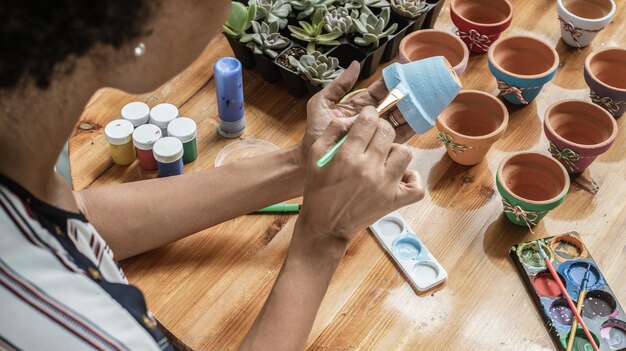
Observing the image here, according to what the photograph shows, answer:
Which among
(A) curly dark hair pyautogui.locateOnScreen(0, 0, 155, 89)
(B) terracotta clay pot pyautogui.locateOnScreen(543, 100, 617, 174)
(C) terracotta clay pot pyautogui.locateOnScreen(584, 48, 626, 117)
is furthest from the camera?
(C) terracotta clay pot pyautogui.locateOnScreen(584, 48, 626, 117)

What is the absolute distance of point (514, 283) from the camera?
110 cm

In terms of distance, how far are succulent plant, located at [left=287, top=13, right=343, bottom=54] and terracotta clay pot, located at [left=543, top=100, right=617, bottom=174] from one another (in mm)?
432

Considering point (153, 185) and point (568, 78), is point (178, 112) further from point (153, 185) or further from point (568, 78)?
point (568, 78)

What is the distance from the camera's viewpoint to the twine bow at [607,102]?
131 cm

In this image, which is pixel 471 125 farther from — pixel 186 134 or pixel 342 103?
pixel 186 134

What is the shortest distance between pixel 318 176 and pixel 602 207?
53cm

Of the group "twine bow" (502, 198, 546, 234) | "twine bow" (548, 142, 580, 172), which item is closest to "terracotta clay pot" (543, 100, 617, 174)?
"twine bow" (548, 142, 580, 172)

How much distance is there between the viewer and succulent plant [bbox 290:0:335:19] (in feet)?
4.63

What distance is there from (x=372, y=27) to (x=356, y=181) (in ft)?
1.68

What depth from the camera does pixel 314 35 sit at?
1388 mm

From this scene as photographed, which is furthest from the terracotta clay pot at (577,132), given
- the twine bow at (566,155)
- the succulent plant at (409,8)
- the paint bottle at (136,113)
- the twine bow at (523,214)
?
the paint bottle at (136,113)

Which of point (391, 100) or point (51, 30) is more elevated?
point (51, 30)

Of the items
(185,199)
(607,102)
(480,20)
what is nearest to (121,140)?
(185,199)

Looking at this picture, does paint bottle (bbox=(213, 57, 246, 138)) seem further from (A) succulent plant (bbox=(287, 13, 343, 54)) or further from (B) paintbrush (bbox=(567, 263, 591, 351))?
(B) paintbrush (bbox=(567, 263, 591, 351))
